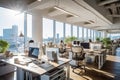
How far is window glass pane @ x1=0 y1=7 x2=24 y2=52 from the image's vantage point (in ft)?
15.3

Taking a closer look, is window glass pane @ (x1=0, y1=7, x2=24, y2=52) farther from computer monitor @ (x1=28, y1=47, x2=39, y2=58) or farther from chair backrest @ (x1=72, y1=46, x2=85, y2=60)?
chair backrest @ (x1=72, y1=46, x2=85, y2=60)

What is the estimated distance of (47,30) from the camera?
7.68 metres

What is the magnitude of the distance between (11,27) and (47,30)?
9.55 ft

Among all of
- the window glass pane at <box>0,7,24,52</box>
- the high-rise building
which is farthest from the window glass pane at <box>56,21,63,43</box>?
the high-rise building

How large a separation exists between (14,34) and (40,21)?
190 cm

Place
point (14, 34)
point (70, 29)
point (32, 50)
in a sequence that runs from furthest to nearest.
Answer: point (70, 29) < point (14, 34) < point (32, 50)

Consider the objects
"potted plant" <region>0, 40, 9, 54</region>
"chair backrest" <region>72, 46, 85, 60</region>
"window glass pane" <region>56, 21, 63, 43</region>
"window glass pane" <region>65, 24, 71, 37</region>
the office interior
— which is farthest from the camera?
"window glass pane" <region>65, 24, 71, 37</region>

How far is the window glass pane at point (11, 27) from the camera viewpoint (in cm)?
468

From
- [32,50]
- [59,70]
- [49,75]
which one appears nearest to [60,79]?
[59,70]

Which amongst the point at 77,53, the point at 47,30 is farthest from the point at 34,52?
the point at 47,30

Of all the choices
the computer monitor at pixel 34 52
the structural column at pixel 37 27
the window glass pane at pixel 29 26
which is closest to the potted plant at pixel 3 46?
the computer monitor at pixel 34 52

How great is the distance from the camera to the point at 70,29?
35.4 ft

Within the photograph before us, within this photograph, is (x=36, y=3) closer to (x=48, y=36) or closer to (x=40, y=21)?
(x=40, y=21)

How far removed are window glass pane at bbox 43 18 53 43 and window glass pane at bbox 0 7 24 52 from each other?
208 centimetres
